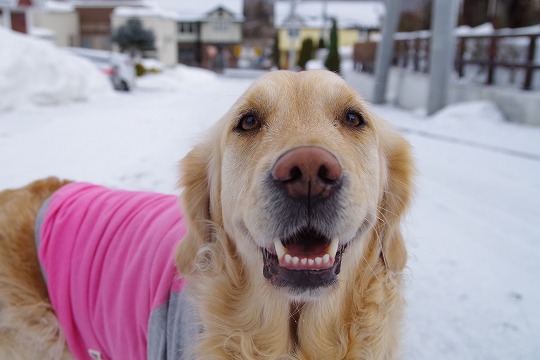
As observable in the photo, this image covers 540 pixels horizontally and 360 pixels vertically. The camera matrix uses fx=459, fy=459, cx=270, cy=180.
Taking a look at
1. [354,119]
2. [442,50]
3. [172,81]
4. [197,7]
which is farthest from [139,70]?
[197,7]

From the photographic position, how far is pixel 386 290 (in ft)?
6.93

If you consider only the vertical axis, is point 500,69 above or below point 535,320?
above

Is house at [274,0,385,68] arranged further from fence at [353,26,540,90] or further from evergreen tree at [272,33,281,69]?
fence at [353,26,540,90]

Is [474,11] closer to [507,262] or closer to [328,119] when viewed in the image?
[507,262]

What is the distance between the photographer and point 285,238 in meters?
1.69

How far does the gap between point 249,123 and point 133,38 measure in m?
33.6

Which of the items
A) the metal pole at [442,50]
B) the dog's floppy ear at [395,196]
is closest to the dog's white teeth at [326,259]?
the dog's floppy ear at [395,196]

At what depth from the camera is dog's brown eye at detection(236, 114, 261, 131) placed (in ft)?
6.70

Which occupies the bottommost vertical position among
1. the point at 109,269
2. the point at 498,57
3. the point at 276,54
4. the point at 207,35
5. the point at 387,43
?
the point at 109,269

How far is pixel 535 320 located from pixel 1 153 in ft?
20.0

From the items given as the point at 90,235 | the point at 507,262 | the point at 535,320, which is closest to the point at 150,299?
the point at 90,235

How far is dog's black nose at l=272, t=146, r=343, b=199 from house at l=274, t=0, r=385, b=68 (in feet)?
150

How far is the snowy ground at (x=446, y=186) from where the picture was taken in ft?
9.11

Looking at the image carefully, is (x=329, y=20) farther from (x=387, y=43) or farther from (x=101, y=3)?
(x=387, y=43)
